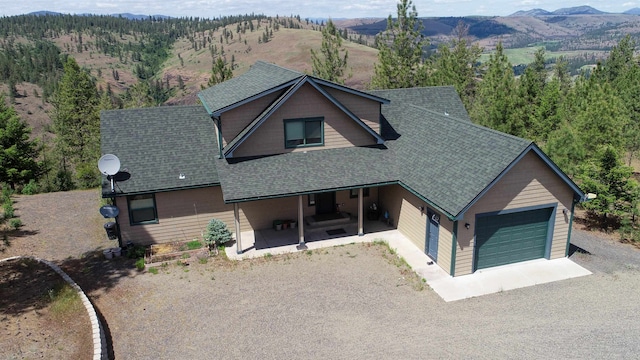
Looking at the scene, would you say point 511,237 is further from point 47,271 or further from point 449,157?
point 47,271

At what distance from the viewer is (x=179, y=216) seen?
1977 centimetres

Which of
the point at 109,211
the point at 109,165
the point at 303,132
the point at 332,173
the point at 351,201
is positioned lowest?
the point at 351,201

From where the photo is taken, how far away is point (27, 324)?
1290cm

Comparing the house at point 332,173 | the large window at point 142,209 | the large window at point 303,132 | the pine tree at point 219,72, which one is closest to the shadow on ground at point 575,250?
the house at point 332,173

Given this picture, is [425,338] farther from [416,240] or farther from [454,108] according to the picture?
[454,108]

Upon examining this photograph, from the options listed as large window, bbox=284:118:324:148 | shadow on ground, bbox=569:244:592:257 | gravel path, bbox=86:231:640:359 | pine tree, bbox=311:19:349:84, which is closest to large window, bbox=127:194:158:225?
gravel path, bbox=86:231:640:359

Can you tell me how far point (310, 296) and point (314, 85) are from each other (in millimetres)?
9004

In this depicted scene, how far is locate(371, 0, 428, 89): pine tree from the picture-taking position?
39.2 meters

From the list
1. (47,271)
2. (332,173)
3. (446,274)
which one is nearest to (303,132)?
(332,173)

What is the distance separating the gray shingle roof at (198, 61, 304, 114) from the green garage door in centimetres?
996

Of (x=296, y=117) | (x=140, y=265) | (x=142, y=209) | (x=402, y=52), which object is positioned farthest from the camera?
(x=402, y=52)

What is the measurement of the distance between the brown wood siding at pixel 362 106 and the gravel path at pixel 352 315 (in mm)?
7000

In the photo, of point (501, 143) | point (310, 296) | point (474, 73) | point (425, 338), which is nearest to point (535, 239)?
point (501, 143)

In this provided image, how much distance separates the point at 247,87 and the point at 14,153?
22.1 meters
